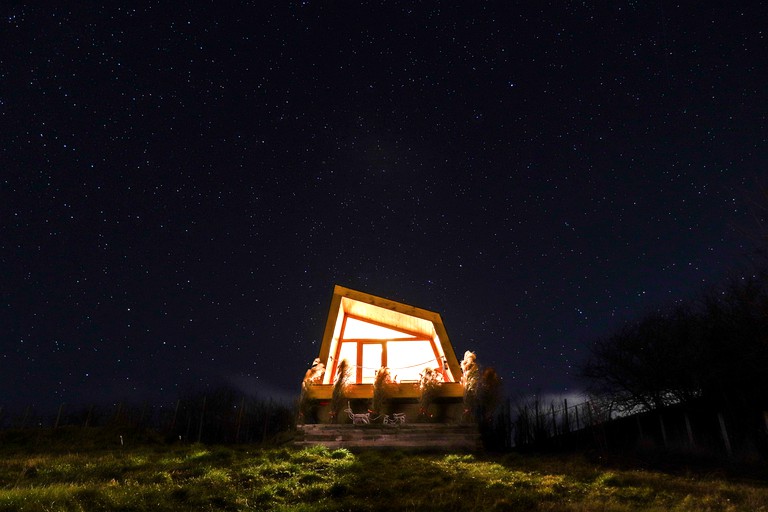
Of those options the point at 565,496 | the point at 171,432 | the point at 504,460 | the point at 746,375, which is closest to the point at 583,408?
the point at 746,375

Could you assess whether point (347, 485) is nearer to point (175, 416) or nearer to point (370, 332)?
point (370, 332)

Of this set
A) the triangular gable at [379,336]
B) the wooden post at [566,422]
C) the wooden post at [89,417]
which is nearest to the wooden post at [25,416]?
the wooden post at [89,417]

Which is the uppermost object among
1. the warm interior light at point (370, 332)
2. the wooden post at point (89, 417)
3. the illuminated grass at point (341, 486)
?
the warm interior light at point (370, 332)

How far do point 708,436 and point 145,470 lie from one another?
50.4 ft

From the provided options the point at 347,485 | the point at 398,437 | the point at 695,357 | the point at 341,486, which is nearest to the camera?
the point at 341,486

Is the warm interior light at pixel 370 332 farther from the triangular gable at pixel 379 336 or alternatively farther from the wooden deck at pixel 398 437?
the wooden deck at pixel 398 437

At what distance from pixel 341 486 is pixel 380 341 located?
1254 cm

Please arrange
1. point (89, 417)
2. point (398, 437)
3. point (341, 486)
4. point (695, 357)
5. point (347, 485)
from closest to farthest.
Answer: point (341, 486) → point (347, 485) → point (398, 437) → point (695, 357) → point (89, 417)

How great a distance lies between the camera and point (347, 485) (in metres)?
8.62

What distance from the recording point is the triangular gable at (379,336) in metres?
19.7

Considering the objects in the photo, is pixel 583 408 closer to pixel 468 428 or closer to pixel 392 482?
pixel 468 428

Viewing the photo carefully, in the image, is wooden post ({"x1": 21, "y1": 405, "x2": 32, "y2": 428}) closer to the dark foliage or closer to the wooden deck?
the wooden deck

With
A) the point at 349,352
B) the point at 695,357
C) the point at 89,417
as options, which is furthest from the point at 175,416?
the point at 695,357

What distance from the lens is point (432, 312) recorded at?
19703 millimetres
